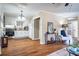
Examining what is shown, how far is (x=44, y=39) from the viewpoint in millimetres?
2398

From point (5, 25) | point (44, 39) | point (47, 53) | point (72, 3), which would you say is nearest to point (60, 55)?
point (47, 53)

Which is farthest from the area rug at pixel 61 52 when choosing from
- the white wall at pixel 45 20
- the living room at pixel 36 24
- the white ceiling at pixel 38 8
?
the white ceiling at pixel 38 8

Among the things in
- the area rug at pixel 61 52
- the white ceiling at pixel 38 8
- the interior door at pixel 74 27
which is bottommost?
the area rug at pixel 61 52

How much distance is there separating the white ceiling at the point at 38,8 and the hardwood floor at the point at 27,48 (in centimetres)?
52

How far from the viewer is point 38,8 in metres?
2.37

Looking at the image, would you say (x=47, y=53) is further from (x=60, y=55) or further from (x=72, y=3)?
(x=72, y=3)

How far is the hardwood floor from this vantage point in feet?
7.65

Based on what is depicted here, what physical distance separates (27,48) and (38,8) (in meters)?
0.77

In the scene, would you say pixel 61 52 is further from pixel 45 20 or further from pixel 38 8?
pixel 38 8

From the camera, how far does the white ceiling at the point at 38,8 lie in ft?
7.64

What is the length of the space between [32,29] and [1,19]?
592mm

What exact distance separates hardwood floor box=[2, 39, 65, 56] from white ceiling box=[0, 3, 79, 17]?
0.52 metres

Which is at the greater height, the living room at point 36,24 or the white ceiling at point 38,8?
the white ceiling at point 38,8

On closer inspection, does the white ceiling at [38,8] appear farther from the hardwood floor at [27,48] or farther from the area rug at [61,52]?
the area rug at [61,52]
